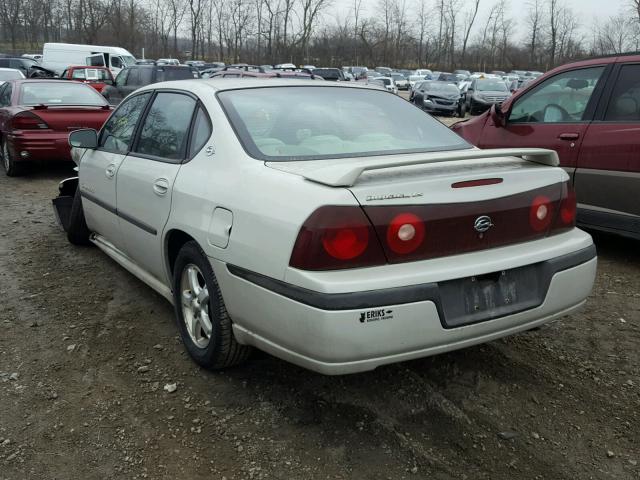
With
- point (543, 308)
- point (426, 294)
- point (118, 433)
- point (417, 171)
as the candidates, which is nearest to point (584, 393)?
point (543, 308)

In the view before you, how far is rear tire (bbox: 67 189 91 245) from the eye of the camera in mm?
5184

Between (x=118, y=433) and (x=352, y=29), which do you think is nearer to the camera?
(x=118, y=433)

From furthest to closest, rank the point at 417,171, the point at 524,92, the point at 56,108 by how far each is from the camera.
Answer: the point at 56,108
the point at 524,92
the point at 417,171

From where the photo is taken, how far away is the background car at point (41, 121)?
8.40 meters

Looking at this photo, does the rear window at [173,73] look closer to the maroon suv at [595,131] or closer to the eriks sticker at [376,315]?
the maroon suv at [595,131]

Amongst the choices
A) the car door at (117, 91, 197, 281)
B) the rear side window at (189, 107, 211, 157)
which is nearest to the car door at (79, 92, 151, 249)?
the car door at (117, 91, 197, 281)

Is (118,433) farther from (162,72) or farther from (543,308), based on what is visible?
(162,72)

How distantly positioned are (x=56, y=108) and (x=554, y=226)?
25.1 feet

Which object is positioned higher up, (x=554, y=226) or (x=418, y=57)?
(x=418, y=57)

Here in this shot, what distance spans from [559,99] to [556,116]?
162 mm

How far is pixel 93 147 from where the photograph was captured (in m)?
4.41

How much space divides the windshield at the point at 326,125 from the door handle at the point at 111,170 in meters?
1.11

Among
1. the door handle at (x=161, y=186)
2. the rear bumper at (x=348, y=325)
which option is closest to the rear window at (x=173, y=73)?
the door handle at (x=161, y=186)

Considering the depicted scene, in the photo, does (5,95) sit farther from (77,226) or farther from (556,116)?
(556,116)
